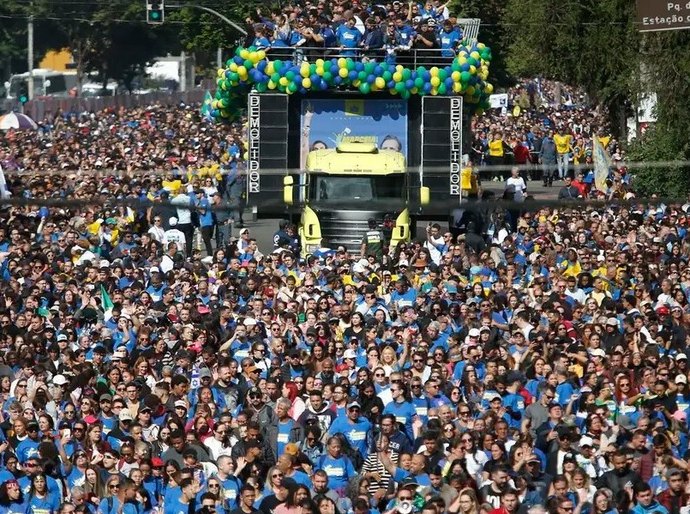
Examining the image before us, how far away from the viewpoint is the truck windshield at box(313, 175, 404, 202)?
28.8 m

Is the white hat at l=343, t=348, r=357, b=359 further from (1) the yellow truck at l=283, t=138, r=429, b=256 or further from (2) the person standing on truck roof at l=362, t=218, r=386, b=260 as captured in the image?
(1) the yellow truck at l=283, t=138, r=429, b=256

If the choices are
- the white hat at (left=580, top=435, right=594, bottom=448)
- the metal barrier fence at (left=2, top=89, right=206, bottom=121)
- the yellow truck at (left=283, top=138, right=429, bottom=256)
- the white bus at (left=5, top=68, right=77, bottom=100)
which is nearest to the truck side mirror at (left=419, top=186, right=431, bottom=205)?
the yellow truck at (left=283, top=138, right=429, bottom=256)

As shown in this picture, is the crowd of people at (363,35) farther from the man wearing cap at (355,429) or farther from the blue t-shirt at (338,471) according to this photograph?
the blue t-shirt at (338,471)

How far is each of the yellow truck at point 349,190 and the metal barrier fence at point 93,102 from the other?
140 feet

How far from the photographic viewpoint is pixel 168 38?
10488 centimetres

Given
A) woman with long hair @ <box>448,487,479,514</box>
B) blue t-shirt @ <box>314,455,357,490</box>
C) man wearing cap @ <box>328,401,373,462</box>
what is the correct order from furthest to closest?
man wearing cap @ <box>328,401,373,462</box>
blue t-shirt @ <box>314,455,357,490</box>
woman with long hair @ <box>448,487,479,514</box>

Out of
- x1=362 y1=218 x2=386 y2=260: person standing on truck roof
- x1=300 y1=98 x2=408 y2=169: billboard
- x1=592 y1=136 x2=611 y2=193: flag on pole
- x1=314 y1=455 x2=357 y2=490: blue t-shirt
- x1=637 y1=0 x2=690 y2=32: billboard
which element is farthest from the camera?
x1=592 y1=136 x2=611 y2=193: flag on pole

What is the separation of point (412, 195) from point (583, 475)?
17678 mm

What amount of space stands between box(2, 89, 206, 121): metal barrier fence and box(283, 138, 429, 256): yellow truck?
42.5 metres

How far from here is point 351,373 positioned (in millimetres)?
17062

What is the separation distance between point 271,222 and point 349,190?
926 centimetres

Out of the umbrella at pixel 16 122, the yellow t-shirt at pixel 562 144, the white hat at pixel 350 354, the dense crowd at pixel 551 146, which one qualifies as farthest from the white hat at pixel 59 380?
the umbrella at pixel 16 122

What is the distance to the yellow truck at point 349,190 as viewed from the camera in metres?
28.8

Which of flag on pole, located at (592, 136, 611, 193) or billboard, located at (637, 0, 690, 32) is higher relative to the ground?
billboard, located at (637, 0, 690, 32)
